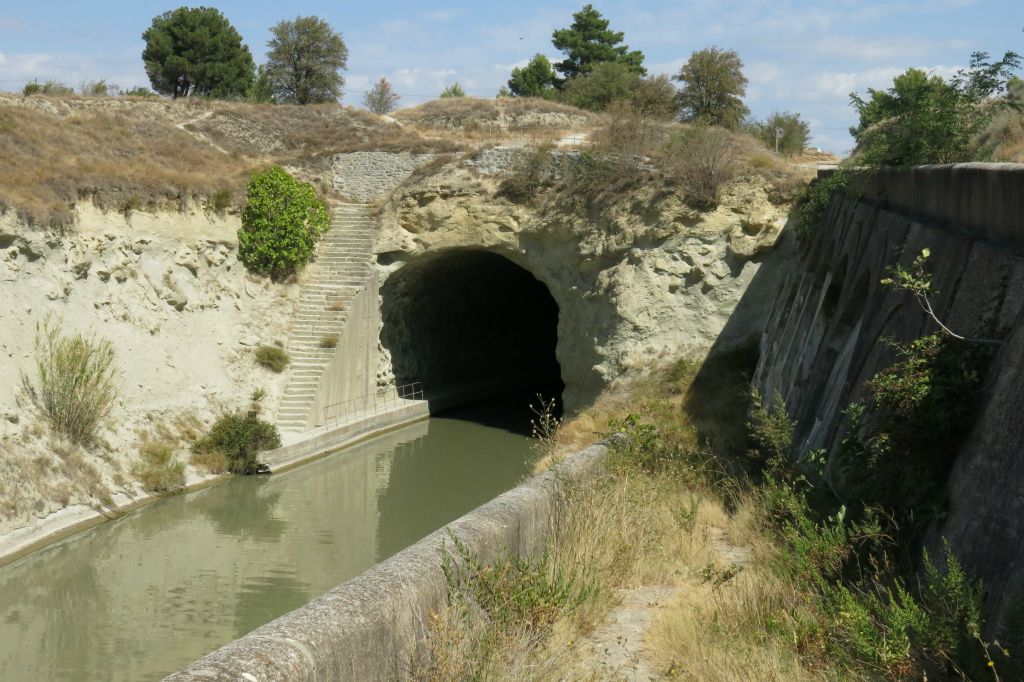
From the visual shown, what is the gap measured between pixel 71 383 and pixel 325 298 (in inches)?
343

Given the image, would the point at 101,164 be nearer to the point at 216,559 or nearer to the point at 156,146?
the point at 156,146

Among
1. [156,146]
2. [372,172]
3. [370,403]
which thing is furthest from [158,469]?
[372,172]

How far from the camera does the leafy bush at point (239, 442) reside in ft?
68.5

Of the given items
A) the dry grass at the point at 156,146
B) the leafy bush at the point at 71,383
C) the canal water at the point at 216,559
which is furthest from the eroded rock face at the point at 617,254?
the leafy bush at the point at 71,383

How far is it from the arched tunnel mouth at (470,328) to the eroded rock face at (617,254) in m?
1.23

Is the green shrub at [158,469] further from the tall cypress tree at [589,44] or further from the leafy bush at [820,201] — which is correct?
the tall cypress tree at [589,44]

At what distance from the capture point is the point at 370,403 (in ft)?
88.5

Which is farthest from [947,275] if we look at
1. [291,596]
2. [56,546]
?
[56,546]

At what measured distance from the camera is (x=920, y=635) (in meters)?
4.88

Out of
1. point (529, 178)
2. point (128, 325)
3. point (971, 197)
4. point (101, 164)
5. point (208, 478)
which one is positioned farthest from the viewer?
point (529, 178)

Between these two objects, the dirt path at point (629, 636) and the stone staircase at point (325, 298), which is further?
the stone staircase at point (325, 298)

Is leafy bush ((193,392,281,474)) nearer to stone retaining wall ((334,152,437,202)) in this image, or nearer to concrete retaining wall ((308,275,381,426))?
concrete retaining wall ((308,275,381,426))

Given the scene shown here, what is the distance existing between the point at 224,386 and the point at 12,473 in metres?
6.77

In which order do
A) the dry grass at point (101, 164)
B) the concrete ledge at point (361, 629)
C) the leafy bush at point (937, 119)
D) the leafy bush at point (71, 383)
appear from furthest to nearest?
the dry grass at point (101, 164)
the leafy bush at point (71, 383)
the leafy bush at point (937, 119)
the concrete ledge at point (361, 629)
